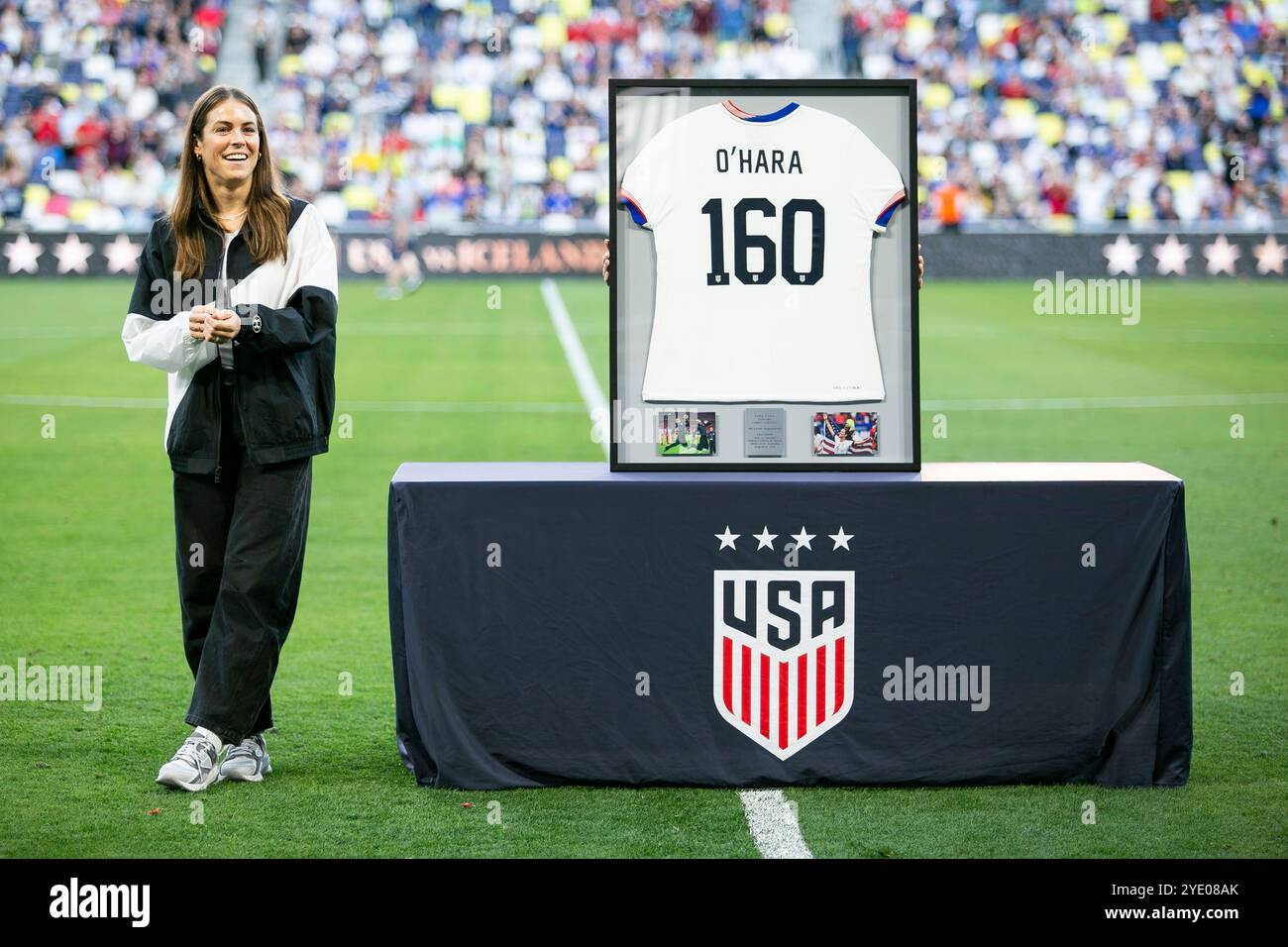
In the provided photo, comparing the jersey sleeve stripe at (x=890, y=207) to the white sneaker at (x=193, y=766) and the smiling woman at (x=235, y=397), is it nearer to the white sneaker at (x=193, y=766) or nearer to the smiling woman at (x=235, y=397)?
the smiling woman at (x=235, y=397)

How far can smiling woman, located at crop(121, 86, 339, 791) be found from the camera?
522 cm

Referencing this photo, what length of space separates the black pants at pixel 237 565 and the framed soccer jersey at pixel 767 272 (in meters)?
1.08

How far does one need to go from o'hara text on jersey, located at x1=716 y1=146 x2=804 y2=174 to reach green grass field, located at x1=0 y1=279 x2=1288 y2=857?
77.0 inches

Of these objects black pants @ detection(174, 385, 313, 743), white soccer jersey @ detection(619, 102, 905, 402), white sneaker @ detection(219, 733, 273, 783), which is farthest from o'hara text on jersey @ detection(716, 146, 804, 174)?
white sneaker @ detection(219, 733, 273, 783)

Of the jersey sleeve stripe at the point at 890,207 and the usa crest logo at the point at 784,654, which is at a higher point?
the jersey sleeve stripe at the point at 890,207

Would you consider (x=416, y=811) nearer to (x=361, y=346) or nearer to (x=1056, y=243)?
(x=361, y=346)

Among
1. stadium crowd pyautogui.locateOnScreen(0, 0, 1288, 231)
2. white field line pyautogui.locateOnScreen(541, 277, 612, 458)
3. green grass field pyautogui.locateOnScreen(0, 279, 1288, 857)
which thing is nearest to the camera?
green grass field pyautogui.locateOnScreen(0, 279, 1288, 857)

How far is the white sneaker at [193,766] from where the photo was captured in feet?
17.1

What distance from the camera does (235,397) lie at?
5246 millimetres

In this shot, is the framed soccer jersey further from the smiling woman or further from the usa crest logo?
the smiling woman

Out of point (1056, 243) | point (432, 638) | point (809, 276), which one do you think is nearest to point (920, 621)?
point (809, 276)

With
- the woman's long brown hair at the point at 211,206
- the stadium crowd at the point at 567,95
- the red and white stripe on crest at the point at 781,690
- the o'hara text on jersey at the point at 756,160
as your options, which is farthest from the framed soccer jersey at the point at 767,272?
the stadium crowd at the point at 567,95

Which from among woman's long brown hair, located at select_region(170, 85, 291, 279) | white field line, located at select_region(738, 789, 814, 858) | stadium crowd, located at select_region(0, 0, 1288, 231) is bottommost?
white field line, located at select_region(738, 789, 814, 858)

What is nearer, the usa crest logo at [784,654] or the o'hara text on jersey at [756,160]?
the usa crest logo at [784,654]
